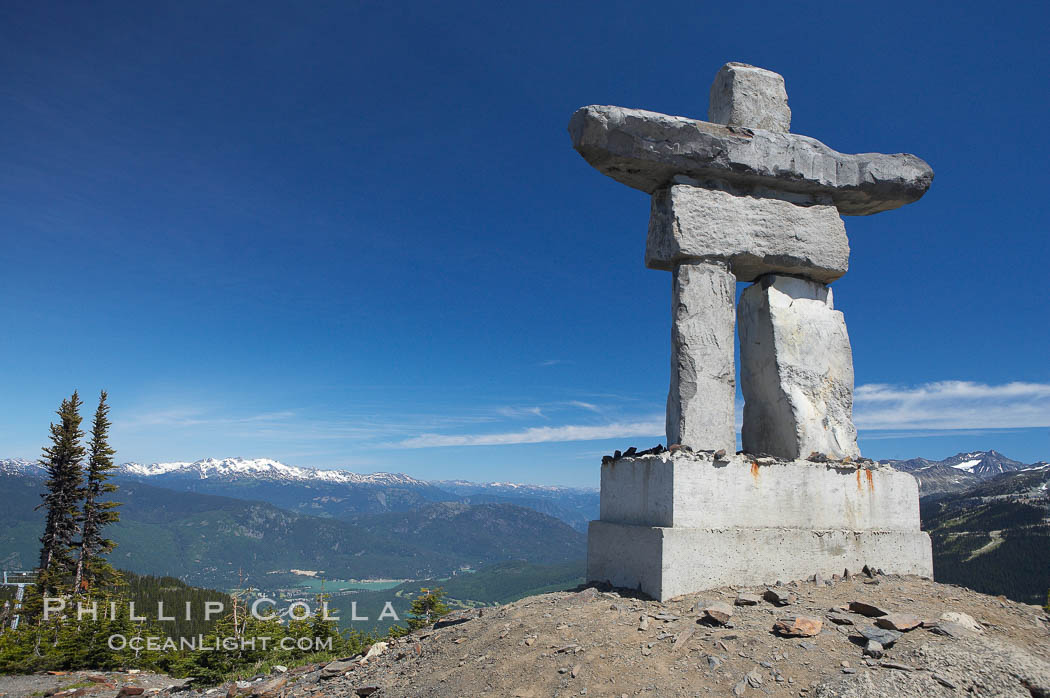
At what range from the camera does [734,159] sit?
8586mm

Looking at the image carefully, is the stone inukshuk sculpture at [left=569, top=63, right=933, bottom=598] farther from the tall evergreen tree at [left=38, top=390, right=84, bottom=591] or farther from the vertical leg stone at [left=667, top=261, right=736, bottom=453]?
the tall evergreen tree at [left=38, top=390, right=84, bottom=591]

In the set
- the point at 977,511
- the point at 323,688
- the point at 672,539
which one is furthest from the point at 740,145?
the point at 977,511

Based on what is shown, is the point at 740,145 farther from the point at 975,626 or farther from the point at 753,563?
the point at 975,626

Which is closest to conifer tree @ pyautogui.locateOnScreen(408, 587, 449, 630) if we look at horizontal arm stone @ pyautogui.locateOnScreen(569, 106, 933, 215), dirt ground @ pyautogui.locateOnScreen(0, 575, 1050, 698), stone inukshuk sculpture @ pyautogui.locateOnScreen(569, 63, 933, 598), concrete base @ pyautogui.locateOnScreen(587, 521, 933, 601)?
dirt ground @ pyautogui.locateOnScreen(0, 575, 1050, 698)

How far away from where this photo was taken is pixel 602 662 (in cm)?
529

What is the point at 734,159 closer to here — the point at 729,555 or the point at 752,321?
the point at 752,321

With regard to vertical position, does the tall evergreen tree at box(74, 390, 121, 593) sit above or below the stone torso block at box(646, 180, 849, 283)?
below

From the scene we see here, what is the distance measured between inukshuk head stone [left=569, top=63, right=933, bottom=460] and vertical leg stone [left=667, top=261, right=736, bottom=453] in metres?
0.02

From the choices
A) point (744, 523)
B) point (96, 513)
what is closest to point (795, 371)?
→ point (744, 523)

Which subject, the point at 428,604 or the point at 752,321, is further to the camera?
the point at 428,604

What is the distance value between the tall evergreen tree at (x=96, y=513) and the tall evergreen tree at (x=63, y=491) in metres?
0.50

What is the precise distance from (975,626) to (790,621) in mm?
1957

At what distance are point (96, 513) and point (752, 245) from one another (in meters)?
36.9

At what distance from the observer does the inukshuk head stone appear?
824 centimetres
